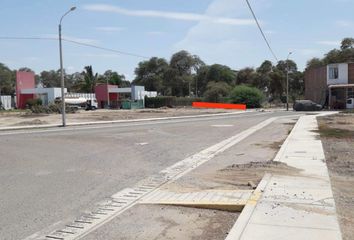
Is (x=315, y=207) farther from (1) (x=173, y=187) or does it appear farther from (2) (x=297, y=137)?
(2) (x=297, y=137)

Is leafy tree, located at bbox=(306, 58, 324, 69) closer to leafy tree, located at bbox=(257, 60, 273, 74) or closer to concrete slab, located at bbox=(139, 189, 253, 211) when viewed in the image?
leafy tree, located at bbox=(257, 60, 273, 74)

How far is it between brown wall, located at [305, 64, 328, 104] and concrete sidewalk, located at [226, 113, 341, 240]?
5996cm

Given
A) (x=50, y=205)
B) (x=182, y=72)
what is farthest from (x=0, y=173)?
(x=182, y=72)

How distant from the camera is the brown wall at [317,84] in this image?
225 feet

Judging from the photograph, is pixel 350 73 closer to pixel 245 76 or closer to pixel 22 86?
pixel 245 76

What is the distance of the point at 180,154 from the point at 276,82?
83990 mm

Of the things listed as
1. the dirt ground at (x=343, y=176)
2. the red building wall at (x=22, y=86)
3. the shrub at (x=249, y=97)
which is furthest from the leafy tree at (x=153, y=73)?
the dirt ground at (x=343, y=176)

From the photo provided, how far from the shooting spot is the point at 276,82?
97438mm

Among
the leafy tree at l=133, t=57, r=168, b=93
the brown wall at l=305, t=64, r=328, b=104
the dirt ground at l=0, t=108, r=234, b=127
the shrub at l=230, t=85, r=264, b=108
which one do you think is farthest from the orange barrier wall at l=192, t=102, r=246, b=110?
the leafy tree at l=133, t=57, r=168, b=93

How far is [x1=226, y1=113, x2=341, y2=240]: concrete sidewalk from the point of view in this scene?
20.1 feet

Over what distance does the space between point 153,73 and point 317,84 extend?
70.5 m

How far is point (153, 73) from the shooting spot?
136750mm

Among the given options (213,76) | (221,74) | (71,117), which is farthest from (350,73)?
(213,76)

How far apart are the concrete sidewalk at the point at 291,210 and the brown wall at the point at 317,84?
60.0m
